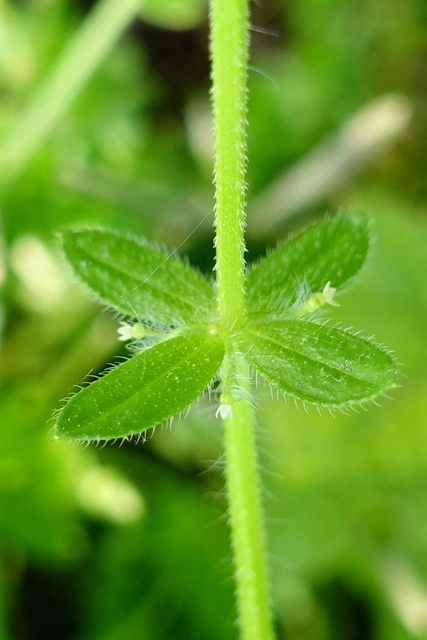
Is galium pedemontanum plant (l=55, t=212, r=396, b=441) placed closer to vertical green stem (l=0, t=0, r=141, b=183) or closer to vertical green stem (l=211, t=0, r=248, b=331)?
vertical green stem (l=211, t=0, r=248, b=331)

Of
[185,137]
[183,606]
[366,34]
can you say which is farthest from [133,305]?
[366,34]

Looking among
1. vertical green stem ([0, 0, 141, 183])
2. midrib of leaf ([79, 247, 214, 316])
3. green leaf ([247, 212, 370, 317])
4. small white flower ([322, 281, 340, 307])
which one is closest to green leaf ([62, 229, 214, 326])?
midrib of leaf ([79, 247, 214, 316])

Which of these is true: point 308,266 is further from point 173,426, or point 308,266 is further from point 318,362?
point 173,426

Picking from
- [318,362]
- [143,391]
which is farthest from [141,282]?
[318,362]

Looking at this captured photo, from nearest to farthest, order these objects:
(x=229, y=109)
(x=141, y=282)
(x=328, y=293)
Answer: (x=229, y=109), (x=328, y=293), (x=141, y=282)

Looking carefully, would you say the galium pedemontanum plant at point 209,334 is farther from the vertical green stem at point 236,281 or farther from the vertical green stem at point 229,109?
the vertical green stem at point 229,109

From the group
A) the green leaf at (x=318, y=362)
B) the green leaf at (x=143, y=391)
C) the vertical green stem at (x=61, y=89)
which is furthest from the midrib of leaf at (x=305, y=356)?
the vertical green stem at (x=61, y=89)
